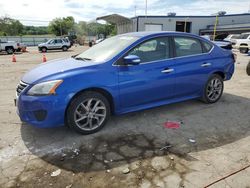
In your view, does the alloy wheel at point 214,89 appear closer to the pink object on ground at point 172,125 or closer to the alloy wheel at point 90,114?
the pink object on ground at point 172,125

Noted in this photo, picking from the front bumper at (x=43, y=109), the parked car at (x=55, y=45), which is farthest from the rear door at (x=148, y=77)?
Result: the parked car at (x=55, y=45)

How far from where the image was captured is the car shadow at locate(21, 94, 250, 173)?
3098mm

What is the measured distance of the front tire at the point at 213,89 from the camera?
507cm

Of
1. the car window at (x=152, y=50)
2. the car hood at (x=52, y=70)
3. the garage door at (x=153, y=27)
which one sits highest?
the garage door at (x=153, y=27)

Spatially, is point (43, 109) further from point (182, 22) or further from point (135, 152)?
point (182, 22)

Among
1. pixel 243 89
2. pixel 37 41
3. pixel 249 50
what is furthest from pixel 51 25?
pixel 243 89

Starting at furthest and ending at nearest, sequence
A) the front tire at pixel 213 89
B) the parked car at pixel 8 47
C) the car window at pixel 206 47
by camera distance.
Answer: the parked car at pixel 8 47 < the front tire at pixel 213 89 < the car window at pixel 206 47

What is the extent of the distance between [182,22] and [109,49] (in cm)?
3861

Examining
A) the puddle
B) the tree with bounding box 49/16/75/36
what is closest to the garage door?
the puddle

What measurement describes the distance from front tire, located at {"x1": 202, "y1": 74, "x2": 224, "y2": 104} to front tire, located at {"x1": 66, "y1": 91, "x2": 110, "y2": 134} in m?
2.49

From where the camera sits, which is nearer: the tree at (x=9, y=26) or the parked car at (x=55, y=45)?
the parked car at (x=55, y=45)

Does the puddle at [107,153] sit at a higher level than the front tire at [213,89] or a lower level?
lower

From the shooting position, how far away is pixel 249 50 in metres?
18.8

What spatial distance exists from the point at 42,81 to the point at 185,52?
2829 mm
